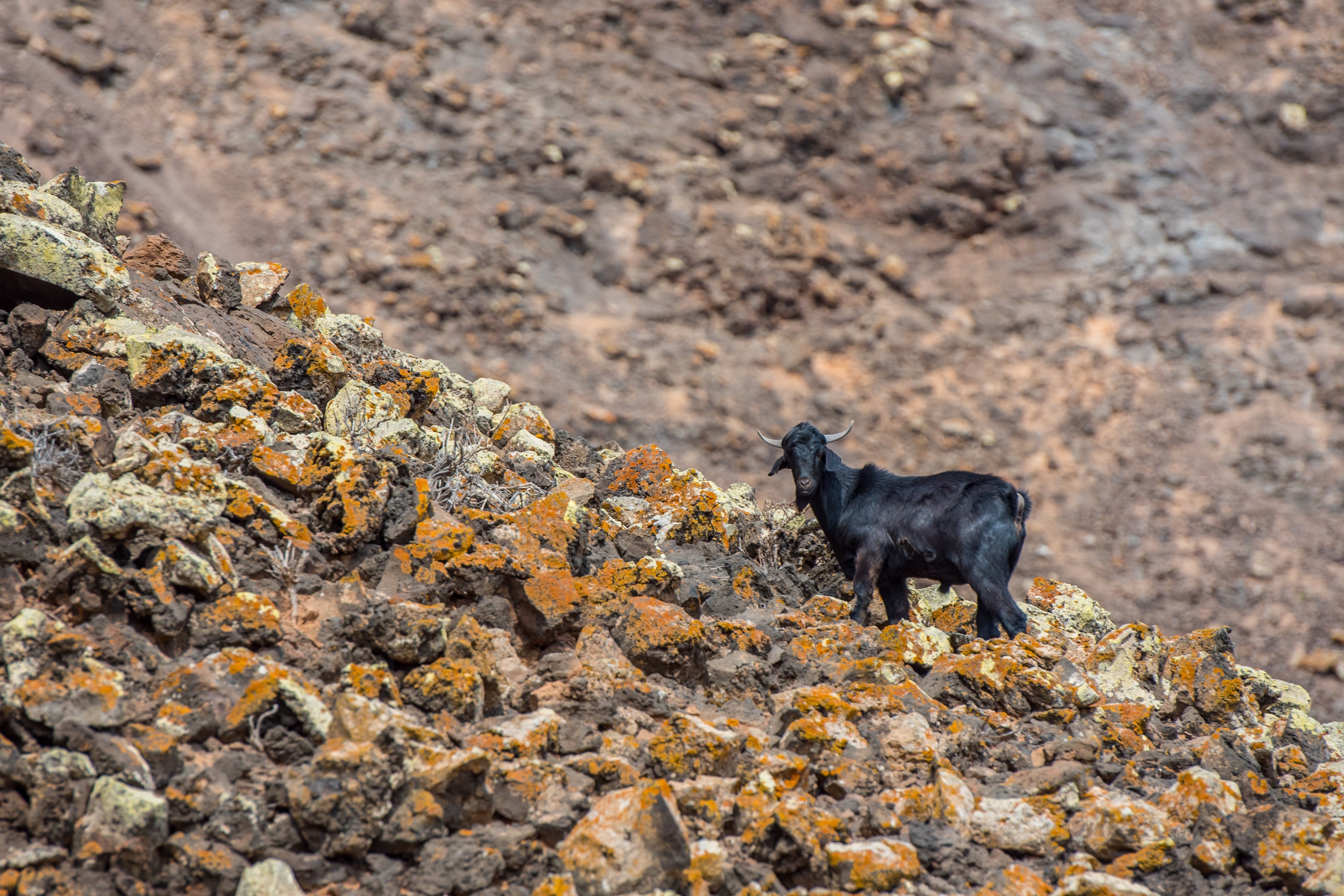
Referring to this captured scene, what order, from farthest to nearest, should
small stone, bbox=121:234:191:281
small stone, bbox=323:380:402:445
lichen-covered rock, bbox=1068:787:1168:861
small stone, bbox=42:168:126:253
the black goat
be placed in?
1. small stone, bbox=121:234:191:281
2. the black goat
3. small stone, bbox=42:168:126:253
4. small stone, bbox=323:380:402:445
5. lichen-covered rock, bbox=1068:787:1168:861

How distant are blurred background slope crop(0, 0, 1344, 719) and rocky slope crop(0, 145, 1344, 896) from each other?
1151cm

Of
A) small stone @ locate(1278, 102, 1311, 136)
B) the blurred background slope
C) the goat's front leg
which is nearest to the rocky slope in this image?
the goat's front leg

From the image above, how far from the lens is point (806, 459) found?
290 inches

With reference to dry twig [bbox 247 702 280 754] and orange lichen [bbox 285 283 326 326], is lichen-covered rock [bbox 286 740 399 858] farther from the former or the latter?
orange lichen [bbox 285 283 326 326]

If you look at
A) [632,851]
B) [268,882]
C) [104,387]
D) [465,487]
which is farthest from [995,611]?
[104,387]

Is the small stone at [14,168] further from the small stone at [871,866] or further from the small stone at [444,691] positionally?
the small stone at [871,866]

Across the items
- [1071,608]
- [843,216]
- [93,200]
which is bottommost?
[843,216]

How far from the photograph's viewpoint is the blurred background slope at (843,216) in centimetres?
1822

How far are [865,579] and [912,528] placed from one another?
0.48 metres

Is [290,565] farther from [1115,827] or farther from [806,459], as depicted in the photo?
[806,459]

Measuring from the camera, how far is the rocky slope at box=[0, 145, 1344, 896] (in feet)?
11.6

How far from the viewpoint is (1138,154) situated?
69.9ft

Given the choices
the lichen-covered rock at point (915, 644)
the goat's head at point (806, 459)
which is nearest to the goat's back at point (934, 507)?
the goat's head at point (806, 459)

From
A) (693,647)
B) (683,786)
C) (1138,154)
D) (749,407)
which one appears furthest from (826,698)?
(1138,154)
